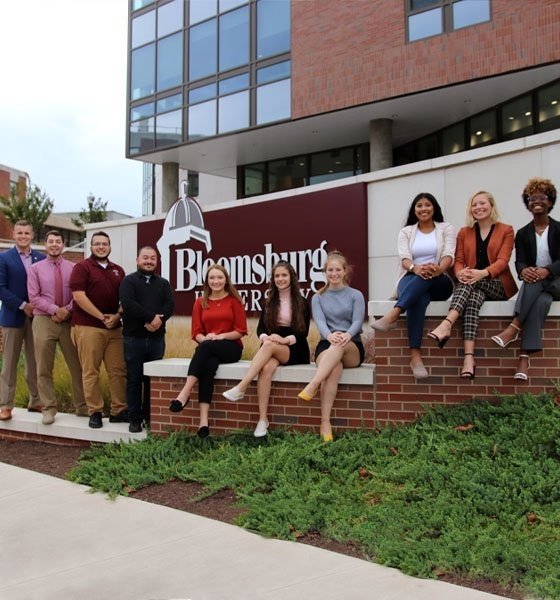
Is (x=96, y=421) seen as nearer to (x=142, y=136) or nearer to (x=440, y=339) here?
(x=440, y=339)

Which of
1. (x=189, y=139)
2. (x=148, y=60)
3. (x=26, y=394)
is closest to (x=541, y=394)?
(x=26, y=394)

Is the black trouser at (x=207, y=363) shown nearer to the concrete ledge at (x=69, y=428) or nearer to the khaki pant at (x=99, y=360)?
the concrete ledge at (x=69, y=428)

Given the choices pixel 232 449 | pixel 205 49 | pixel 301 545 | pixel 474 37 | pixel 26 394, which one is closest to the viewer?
pixel 301 545

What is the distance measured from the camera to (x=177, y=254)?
12984 millimetres

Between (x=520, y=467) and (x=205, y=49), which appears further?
(x=205, y=49)

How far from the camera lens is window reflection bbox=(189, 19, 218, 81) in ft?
65.4

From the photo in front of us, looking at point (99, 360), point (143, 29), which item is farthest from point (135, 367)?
point (143, 29)

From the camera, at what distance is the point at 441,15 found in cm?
1483

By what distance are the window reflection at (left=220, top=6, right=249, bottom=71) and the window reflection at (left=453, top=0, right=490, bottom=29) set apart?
686 centimetres

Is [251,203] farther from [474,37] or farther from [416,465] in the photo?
[416,465]

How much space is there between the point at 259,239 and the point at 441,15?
26.1ft

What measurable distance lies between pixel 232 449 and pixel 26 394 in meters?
3.75

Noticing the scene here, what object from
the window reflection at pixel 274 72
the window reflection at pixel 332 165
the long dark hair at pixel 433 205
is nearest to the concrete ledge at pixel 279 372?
the long dark hair at pixel 433 205

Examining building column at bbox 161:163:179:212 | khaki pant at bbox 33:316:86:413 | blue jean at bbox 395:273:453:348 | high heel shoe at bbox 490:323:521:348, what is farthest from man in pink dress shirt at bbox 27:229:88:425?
building column at bbox 161:163:179:212
